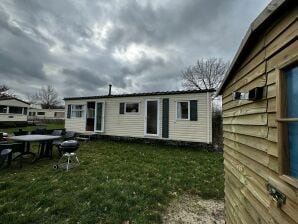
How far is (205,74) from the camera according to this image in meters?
21.6

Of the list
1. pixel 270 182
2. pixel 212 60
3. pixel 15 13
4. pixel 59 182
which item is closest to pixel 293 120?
pixel 270 182

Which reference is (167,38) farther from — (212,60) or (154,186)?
(212,60)

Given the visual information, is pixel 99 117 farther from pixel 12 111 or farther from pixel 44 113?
pixel 44 113

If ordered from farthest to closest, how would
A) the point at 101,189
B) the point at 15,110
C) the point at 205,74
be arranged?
the point at 15,110 → the point at 205,74 → the point at 101,189

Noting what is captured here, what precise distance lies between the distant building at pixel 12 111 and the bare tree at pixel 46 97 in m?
22.5

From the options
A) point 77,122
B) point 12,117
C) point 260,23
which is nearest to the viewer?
point 260,23

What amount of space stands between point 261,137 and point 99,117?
1156 cm

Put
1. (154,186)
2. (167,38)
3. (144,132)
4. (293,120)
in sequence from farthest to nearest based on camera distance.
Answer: (167,38) < (144,132) < (154,186) < (293,120)

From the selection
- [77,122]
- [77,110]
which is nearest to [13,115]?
[77,110]

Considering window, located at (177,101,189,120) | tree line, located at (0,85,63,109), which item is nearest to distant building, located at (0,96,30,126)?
tree line, located at (0,85,63,109)

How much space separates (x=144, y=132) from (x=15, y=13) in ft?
33.5

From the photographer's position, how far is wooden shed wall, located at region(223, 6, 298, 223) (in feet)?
3.97

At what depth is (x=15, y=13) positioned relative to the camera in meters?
9.18

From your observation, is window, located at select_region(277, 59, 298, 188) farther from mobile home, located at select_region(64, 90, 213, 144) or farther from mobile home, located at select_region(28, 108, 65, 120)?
mobile home, located at select_region(28, 108, 65, 120)
